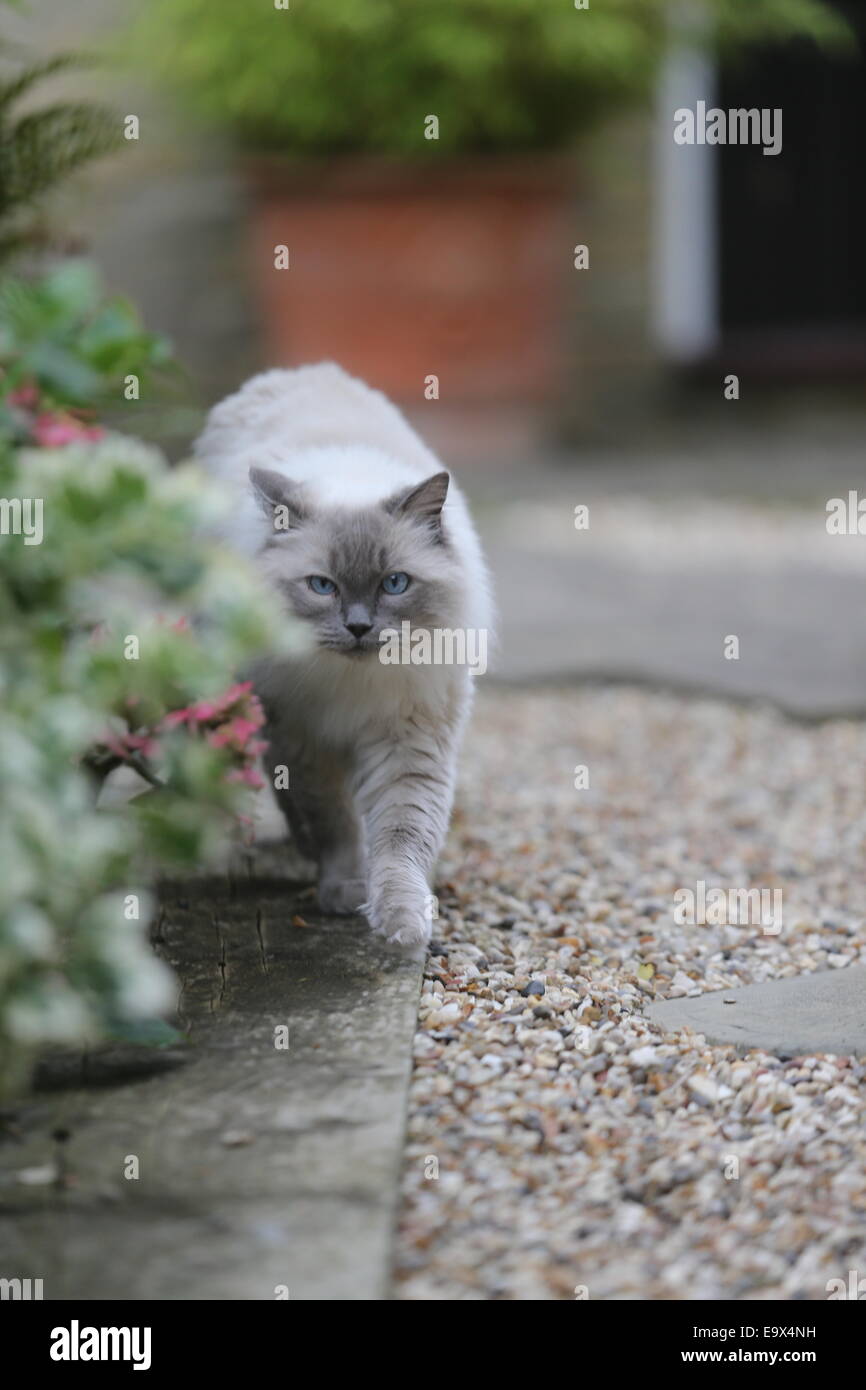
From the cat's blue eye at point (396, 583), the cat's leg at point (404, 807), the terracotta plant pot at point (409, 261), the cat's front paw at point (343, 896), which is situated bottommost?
the cat's front paw at point (343, 896)

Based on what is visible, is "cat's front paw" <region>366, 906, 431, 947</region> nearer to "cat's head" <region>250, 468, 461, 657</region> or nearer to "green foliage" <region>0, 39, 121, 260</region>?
"cat's head" <region>250, 468, 461, 657</region>

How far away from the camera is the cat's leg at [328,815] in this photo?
3.14 metres

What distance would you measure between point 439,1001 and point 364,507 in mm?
894

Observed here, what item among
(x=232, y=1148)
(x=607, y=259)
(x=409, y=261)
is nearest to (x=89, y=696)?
(x=232, y=1148)

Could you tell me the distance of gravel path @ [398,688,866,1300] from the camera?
6.81 feet

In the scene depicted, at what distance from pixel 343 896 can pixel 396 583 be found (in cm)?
56

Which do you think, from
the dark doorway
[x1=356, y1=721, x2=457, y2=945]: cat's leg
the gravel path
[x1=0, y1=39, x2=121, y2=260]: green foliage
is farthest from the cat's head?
the dark doorway

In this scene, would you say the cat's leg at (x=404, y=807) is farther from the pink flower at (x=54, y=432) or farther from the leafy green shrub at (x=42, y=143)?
the leafy green shrub at (x=42, y=143)

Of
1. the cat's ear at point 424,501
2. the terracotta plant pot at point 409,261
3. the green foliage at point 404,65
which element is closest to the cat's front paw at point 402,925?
the cat's ear at point 424,501

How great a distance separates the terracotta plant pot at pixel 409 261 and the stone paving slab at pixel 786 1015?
496 cm

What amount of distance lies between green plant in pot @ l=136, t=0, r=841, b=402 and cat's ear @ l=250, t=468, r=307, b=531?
14.9 feet

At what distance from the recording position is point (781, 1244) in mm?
2113
